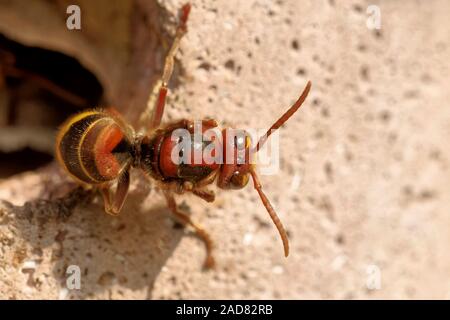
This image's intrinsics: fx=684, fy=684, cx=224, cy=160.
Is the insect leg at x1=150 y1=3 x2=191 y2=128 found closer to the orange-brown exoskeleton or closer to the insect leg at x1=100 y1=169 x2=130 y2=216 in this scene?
the orange-brown exoskeleton

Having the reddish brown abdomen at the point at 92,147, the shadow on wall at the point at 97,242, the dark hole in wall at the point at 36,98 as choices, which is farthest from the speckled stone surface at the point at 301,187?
the dark hole in wall at the point at 36,98

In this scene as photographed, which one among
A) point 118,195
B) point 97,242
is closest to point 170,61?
point 118,195

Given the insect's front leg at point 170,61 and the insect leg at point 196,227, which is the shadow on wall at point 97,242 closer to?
the insect leg at point 196,227

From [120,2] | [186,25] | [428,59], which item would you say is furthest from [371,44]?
[120,2]

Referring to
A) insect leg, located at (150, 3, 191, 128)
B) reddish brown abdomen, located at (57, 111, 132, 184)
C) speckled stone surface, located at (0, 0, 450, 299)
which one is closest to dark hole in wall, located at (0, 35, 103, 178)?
speckled stone surface, located at (0, 0, 450, 299)

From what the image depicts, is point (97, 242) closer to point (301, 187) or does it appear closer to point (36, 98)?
point (301, 187)

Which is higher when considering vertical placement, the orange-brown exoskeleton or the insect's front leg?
the insect's front leg
